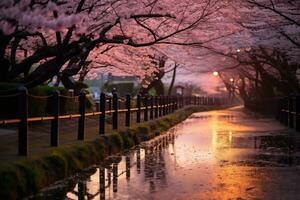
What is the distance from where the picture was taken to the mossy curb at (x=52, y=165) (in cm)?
716

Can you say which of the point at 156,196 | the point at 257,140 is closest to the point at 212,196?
the point at 156,196

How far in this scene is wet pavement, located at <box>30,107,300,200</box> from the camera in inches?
307

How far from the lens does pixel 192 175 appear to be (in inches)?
379

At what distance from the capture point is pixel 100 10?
15.5 metres

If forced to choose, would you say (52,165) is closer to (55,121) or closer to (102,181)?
(102,181)

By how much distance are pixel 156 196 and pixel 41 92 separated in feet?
35.0

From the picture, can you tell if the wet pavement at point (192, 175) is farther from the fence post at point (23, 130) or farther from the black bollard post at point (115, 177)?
the fence post at point (23, 130)

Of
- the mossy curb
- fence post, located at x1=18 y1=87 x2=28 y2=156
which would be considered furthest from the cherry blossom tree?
the mossy curb

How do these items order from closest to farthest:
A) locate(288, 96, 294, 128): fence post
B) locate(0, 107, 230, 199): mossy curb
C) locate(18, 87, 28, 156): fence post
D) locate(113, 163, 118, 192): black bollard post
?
locate(0, 107, 230, 199): mossy curb, locate(113, 163, 118, 192): black bollard post, locate(18, 87, 28, 156): fence post, locate(288, 96, 294, 128): fence post

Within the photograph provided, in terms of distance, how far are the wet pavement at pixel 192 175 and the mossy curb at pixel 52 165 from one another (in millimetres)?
182

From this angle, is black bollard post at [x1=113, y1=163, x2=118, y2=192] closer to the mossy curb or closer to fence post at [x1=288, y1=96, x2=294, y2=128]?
the mossy curb

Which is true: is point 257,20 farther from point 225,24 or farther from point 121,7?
point 121,7

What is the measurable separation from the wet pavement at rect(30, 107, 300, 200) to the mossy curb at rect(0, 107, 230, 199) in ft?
0.60

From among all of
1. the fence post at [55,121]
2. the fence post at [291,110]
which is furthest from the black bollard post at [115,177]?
the fence post at [291,110]
